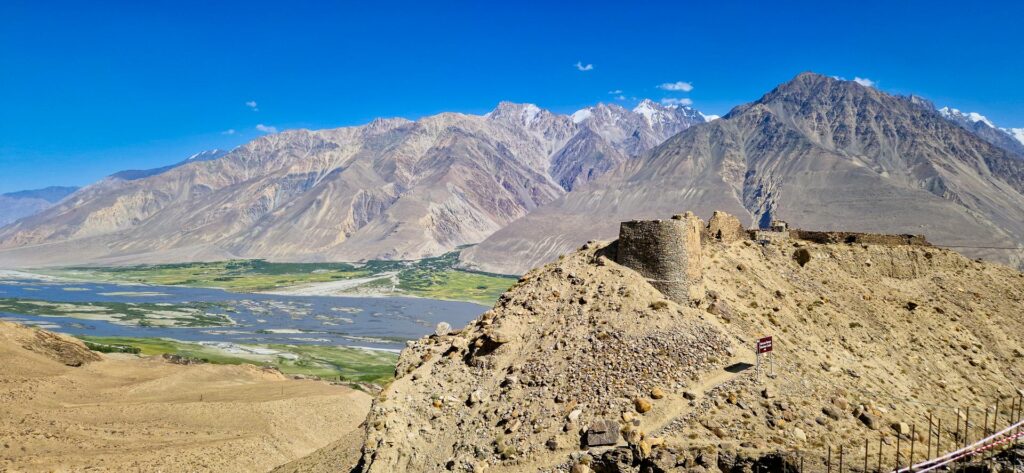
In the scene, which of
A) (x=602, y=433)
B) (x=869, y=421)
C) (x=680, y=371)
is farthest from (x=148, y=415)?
(x=869, y=421)

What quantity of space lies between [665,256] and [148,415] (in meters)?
29.9

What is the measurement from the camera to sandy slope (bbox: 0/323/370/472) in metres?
28.2

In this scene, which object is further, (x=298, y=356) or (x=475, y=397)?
(x=298, y=356)

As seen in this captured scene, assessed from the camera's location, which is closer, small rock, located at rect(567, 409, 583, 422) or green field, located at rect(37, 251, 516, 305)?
small rock, located at rect(567, 409, 583, 422)

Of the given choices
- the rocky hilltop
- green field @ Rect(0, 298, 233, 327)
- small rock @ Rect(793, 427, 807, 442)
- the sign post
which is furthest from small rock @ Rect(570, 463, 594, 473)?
green field @ Rect(0, 298, 233, 327)

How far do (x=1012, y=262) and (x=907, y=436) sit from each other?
11829cm

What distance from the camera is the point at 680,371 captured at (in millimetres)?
16500

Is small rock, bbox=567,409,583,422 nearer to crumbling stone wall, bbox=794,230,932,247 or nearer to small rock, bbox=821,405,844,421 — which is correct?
small rock, bbox=821,405,844,421

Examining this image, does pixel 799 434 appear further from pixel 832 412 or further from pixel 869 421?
pixel 869 421

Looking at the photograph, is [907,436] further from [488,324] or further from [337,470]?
[337,470]

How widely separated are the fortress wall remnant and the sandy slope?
72.0 ft

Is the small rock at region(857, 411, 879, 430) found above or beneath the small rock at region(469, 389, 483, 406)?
above

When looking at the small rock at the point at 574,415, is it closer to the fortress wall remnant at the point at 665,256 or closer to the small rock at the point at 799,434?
the small rock at the point at 799,434

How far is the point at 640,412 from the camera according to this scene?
15609 millimetres
